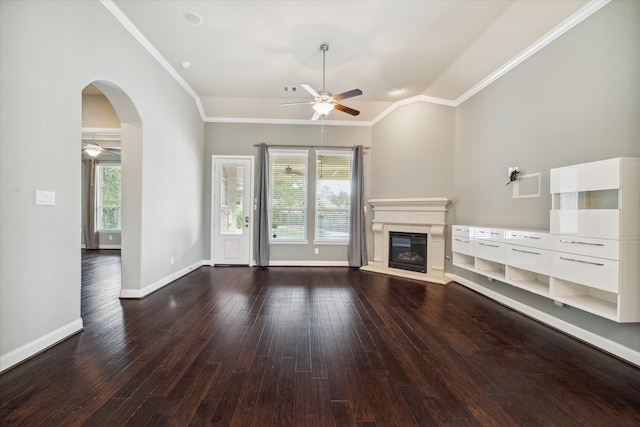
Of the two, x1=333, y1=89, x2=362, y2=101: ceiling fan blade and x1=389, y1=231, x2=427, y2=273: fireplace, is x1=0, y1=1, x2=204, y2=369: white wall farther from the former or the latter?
x1=389, y1=231, x2=427, y2=273: fireplace

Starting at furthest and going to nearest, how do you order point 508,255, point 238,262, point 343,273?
point 238,262 → point 343,273 → point 508,255

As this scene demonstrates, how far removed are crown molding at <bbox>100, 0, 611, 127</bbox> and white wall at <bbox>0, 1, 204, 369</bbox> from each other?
4.6 inches

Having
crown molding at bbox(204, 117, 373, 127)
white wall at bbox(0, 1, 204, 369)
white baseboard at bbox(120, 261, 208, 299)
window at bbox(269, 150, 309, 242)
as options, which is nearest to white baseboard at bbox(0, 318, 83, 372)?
white wall at bbox(0, 1, 204, 369)

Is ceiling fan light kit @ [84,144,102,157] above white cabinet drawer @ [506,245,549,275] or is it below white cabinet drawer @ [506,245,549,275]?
above

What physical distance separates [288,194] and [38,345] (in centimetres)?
431

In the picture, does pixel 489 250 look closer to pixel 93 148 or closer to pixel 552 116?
pixel 552 116

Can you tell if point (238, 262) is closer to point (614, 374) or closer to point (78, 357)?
point (78, 357)

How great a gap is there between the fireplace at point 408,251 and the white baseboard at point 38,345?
4.79m

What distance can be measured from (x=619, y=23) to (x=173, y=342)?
16.0ft

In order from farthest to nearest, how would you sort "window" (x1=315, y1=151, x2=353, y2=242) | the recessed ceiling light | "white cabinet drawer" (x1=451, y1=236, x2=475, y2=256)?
"window" (x1=315, y1=151, x2=353, y2=242)
"white cabinet drawer" (x1=451, y1=236, x2=475, y2=256)
the recessed ceiling light

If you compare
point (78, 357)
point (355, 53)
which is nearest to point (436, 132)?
point (355, 53)

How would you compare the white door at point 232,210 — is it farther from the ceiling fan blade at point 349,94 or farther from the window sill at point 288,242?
the ceiling fan blade at point 349,94

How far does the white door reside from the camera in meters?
5.68

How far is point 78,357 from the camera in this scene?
2129 millimetres
